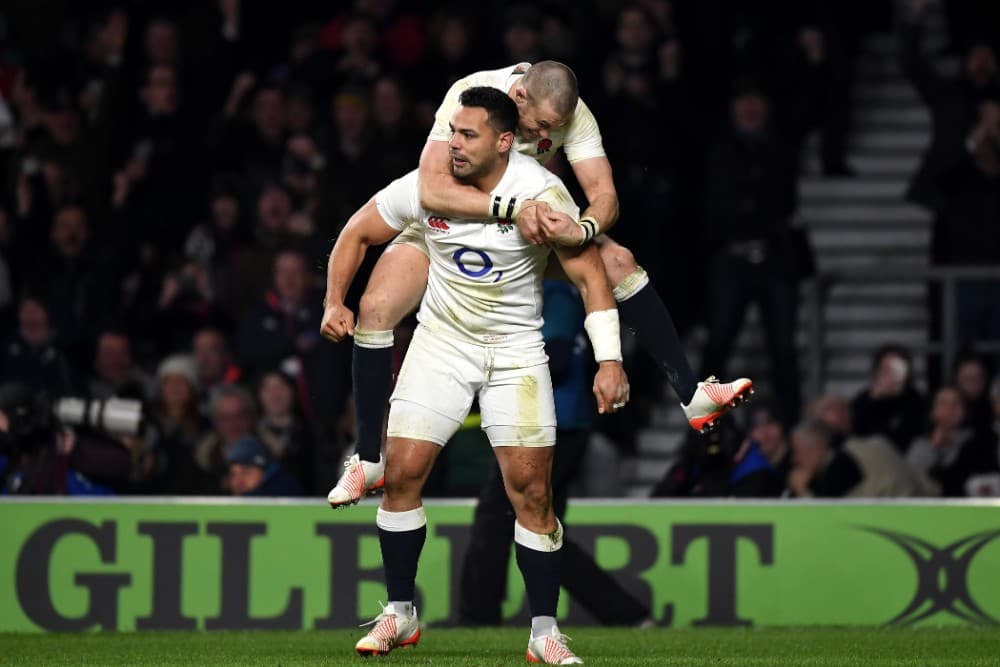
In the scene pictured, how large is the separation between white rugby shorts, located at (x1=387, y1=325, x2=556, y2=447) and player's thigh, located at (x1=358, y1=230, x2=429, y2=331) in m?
0.23

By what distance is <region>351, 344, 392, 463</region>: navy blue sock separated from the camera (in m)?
8.74

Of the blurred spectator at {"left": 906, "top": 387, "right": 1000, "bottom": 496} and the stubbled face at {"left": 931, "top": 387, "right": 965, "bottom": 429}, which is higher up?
the stubbled face at {"left": 931, "top": 387, "right": 965, "bottom": 429}

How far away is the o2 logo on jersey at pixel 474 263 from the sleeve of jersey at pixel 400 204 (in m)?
0.23

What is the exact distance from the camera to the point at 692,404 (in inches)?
341

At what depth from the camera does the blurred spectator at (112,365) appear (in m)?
13.4

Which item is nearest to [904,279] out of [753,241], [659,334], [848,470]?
[753,241]

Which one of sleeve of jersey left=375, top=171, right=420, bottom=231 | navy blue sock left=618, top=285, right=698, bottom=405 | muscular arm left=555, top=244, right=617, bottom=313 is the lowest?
navy blue sock left=618, top=285, right=698, bottom=405

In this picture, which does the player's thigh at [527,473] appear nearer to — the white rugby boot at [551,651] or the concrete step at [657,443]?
the white rugby boot at [551,651]

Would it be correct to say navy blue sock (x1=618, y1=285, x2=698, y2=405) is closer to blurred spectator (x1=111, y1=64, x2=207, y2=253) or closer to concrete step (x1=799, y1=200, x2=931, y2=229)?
blurred spectator (x1=111, y1=64, x2=207, y2=253)

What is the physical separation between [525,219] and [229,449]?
480 cm

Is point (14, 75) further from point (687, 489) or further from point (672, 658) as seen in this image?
point (672, 658)

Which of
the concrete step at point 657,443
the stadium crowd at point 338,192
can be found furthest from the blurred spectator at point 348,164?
the concrete step at point 657,443

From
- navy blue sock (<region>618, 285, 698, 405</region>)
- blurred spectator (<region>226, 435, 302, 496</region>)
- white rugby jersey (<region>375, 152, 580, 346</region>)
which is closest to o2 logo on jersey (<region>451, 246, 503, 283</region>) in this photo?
white rugby jersey (<region>375, 152, 580, 346</region>)

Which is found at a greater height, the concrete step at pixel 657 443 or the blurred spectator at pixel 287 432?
the blurred spectator at pixel 287 432
